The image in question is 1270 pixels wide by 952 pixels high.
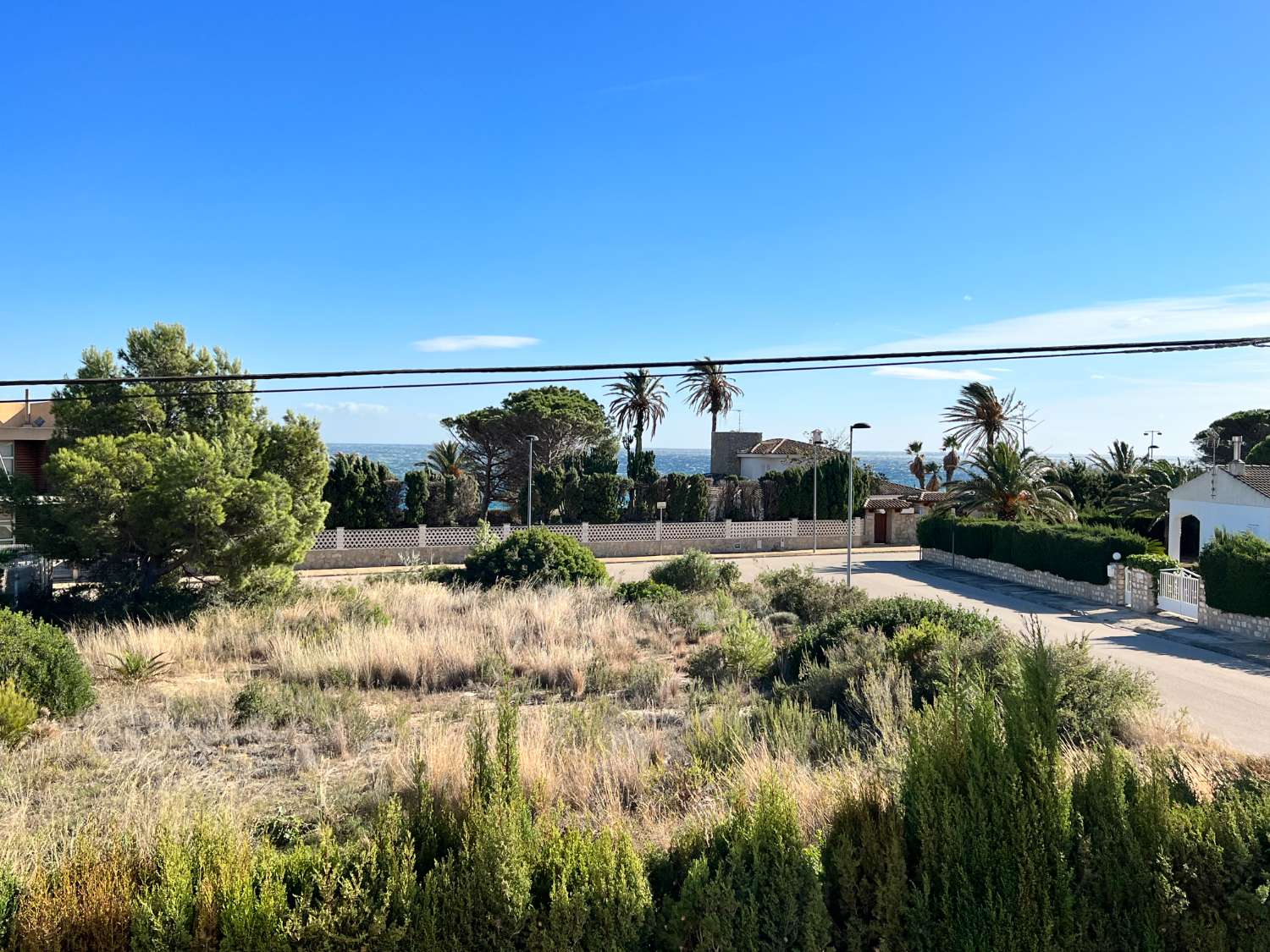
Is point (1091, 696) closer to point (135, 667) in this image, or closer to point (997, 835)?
point (997, 835)

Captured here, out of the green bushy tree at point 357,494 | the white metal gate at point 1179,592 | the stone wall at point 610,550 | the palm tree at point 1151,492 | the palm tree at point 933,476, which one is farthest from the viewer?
the palm tree at point 933,476

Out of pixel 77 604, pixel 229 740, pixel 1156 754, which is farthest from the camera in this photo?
pixel 77 604

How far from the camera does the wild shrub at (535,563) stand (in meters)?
20.3

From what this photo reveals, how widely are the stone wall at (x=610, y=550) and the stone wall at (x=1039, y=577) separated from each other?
6725 mm

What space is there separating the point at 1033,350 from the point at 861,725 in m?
3.62

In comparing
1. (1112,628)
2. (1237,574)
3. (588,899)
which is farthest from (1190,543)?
(588,899)

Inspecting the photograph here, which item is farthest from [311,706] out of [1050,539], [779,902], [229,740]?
[1050,539]

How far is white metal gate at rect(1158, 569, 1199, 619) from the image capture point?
2034 cm

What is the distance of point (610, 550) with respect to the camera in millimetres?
37906

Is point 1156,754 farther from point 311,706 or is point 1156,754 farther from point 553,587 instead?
point 553,587

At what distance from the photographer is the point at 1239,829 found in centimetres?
430

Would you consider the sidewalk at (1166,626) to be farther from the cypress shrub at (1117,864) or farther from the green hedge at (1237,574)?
the cypress shrub at (1117,864)

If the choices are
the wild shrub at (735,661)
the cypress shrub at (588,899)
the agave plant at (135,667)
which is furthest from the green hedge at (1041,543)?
the cypress shrub at (588,899)

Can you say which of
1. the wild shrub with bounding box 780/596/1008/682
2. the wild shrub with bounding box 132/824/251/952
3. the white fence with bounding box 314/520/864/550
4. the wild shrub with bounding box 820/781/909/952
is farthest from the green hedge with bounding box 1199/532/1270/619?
the wild shrub with bounding box 132/824/251/952
